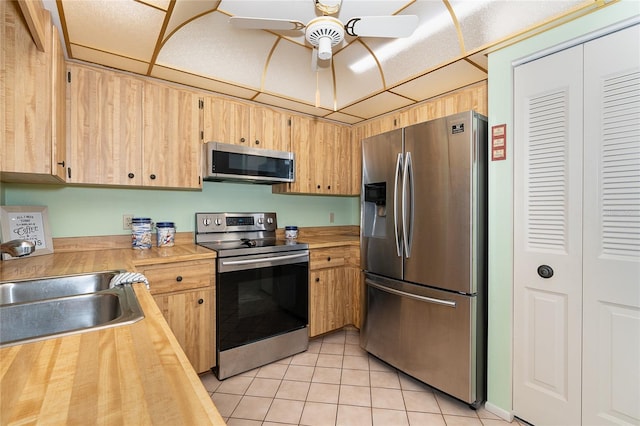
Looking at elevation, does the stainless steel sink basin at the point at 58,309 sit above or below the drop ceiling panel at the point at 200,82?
below

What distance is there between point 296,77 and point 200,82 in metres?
0.80

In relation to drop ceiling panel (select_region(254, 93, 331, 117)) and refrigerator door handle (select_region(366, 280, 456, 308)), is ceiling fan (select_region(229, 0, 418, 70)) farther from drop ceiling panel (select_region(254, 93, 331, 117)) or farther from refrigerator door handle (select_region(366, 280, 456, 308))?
refrigerator door handle (select_region(366, 280, 456, 308))

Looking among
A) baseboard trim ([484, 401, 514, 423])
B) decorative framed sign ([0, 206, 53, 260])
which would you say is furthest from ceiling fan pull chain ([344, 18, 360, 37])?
baseboard trim ([484, 401, 514, 423])

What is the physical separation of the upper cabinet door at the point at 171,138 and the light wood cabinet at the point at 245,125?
112 mm

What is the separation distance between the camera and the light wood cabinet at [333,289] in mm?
2646

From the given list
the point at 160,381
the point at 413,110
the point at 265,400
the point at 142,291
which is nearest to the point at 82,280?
the point at 142,291

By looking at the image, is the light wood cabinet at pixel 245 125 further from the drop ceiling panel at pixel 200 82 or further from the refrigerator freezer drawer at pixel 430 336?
the refrigerator freezer drawer at pixel 430 336

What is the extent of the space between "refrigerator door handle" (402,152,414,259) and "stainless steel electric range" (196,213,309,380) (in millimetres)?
885

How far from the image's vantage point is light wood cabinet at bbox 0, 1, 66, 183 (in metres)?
1.29

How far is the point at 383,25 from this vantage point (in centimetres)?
156

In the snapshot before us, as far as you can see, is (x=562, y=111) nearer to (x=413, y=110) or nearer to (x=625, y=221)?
(x=625, y=221)

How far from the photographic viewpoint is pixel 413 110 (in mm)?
2732

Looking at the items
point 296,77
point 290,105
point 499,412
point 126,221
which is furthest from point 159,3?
point 499,412

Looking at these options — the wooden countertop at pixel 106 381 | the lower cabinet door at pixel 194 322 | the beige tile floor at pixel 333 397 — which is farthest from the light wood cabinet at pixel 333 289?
the wooden countertop at pixel 106 381
